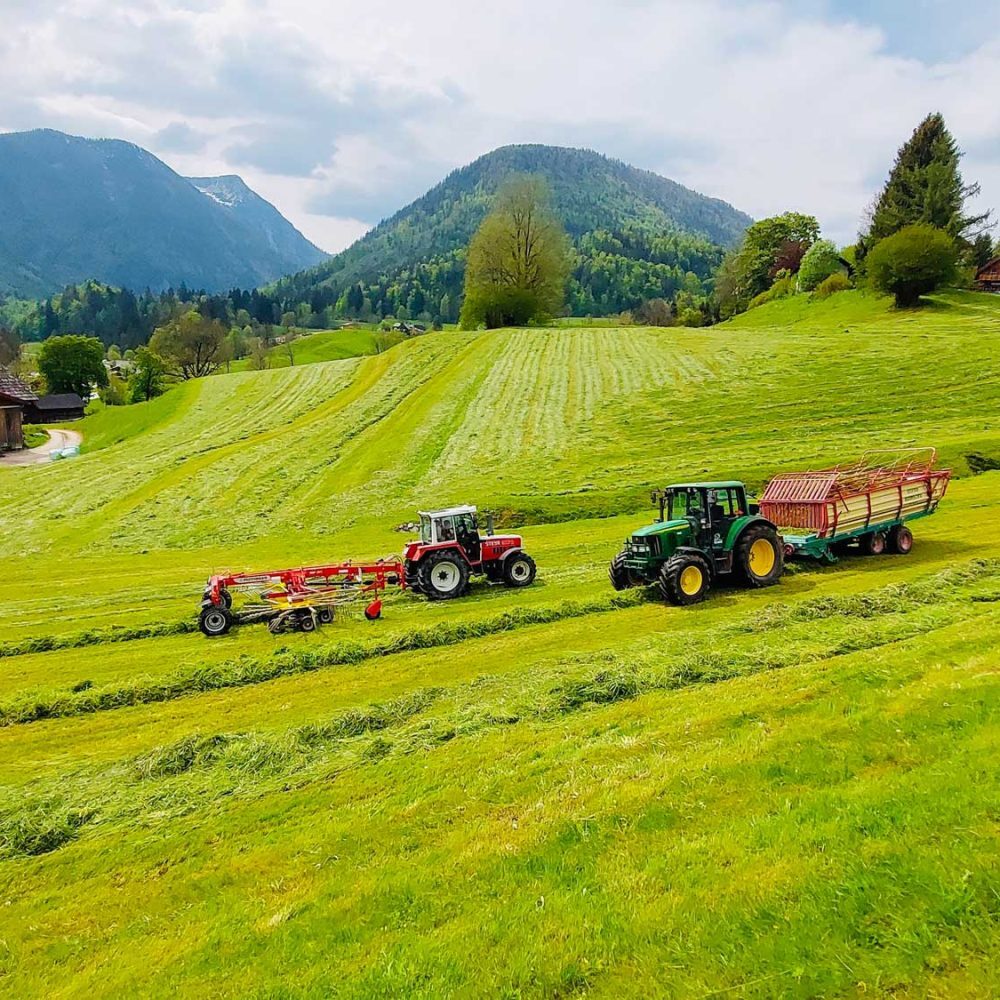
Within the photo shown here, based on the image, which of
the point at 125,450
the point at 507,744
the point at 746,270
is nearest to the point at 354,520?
the point at 507,744

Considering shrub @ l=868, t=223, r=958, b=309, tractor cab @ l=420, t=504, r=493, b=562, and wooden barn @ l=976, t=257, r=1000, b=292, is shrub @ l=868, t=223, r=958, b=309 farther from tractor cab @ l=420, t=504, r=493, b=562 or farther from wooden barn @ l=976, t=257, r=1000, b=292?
tractor cab @ l=420, t=504, r=493, b=562

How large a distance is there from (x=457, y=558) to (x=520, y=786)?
10.0 m

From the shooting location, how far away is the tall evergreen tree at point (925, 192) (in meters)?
65.5

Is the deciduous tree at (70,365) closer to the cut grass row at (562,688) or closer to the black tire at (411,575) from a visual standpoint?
the black tire at (411,575)

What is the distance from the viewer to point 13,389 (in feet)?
211

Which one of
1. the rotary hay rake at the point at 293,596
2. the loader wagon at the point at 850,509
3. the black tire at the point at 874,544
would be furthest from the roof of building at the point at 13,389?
the black tire at the point at 874,544

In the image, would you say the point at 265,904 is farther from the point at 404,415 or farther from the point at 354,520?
the point at 404,415

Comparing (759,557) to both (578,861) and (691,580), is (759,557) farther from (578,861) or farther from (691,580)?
(578,861)

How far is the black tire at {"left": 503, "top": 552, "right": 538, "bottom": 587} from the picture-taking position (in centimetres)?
1772

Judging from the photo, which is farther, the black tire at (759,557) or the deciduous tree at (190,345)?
the deciduous tree at (190,345)

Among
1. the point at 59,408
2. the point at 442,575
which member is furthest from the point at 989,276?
the point at 59,408

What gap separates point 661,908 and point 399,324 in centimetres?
17676

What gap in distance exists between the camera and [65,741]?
34.5 ft

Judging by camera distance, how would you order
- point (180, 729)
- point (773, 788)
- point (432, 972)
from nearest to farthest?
Result: 1. point (432, 972)
2. point (773, 788)
3. point (180, 729)
